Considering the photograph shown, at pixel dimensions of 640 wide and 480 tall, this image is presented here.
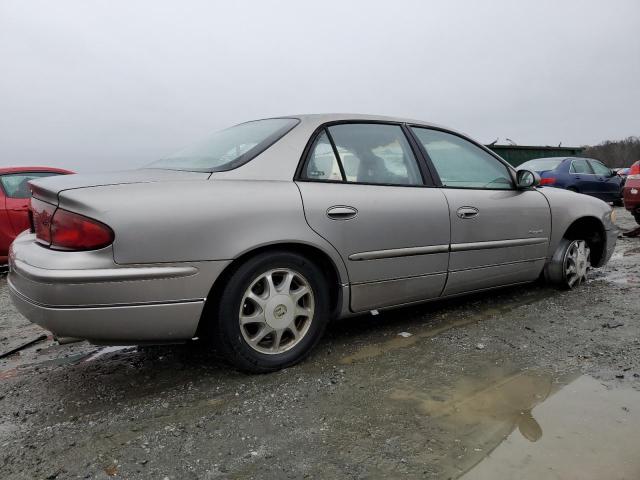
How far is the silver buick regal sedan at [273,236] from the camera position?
219 cm

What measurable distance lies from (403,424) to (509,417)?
0.47 meters

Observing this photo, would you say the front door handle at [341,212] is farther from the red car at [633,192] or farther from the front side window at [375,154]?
the red car at [633,192]

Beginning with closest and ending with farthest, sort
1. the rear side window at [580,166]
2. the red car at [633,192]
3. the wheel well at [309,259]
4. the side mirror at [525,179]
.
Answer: the wheel well at [309,259]
the side mirror at [525,179]
the red car at [633,192]
the rear side window at [580,166]

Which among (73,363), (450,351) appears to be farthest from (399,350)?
(73,363)

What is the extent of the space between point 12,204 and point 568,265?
5.96 metres

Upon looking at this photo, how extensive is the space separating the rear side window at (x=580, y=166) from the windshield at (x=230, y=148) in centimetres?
1008

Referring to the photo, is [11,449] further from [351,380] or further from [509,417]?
[509,417]

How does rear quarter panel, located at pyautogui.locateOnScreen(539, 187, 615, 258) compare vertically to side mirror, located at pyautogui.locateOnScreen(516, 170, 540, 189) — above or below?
below

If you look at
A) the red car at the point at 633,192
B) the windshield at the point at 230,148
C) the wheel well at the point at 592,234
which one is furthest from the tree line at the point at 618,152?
the windshield at the point at 230,148

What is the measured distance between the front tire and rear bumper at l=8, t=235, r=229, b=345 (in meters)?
0.13

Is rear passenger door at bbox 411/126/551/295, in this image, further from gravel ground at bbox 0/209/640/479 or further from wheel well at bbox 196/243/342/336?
wheel well at bbox 196/243/342/336

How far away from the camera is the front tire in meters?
2.44

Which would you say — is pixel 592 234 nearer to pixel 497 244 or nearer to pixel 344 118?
pixel 497 244

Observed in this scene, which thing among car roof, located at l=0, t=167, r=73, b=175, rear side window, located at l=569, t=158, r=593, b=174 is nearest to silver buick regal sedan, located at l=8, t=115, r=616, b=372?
car roof, located at l=0, t=167, r=73, b=175
